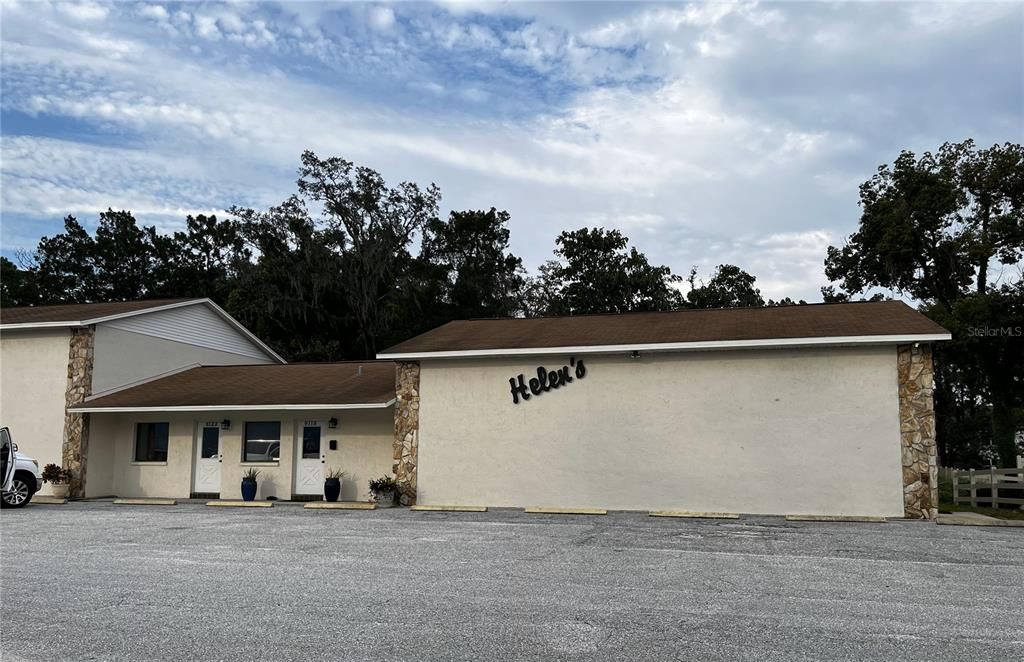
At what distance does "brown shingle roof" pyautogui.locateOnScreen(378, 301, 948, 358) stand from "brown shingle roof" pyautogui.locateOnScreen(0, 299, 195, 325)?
30.1ft

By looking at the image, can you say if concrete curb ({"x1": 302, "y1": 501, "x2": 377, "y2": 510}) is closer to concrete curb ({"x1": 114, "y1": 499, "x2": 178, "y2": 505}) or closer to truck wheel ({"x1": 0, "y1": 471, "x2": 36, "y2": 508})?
concrete curb ({"x1": 114, "y1": 499, "x2": 178, "y2": 505})

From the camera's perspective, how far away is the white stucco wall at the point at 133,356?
69.7 feet

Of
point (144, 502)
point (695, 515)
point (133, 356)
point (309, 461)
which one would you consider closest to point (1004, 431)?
point (695, 515)


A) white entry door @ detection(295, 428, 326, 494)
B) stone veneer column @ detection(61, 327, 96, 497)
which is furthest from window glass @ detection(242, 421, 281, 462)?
stone veneer column @ detection(61, 327, 96, 497)

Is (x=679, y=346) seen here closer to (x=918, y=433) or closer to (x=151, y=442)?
(x=918, y=433)

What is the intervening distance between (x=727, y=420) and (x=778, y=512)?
1.95 metres

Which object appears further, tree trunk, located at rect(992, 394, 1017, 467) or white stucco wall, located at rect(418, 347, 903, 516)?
tree trunk, located at rect(992, 394, 1017, 467)

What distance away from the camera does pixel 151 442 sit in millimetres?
21562

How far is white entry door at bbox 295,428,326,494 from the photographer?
19.9 meters

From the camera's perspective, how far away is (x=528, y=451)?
55.3ft

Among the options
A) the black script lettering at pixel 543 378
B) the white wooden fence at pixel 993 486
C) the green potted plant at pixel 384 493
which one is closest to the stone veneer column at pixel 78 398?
the green potted plant at pixel 384 493

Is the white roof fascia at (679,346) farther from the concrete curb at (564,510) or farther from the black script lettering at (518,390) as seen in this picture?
the concrete curb at (564,510)

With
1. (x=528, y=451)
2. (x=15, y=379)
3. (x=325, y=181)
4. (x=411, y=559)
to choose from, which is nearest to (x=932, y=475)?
(x=528, y=451)

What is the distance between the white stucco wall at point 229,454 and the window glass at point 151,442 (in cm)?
16
